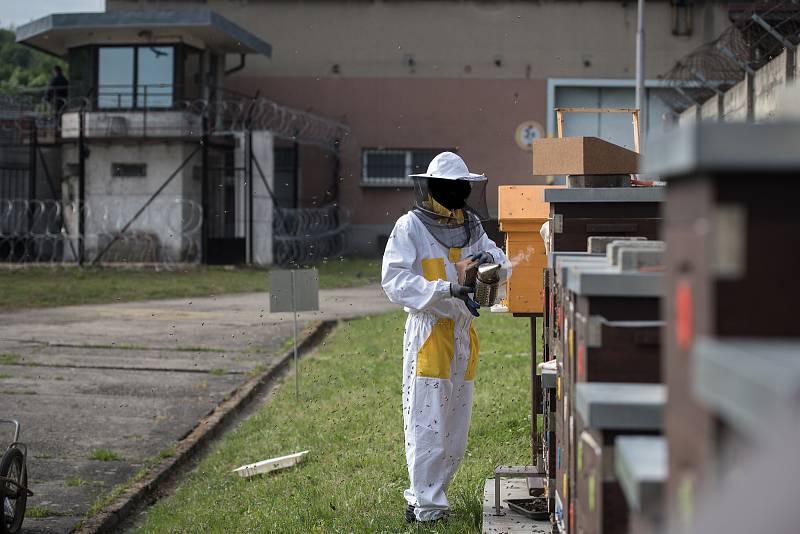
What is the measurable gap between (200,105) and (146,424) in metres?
21.8

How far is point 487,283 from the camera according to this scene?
6.99m

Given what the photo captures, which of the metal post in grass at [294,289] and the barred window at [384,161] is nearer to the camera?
the metal post in grass at [294,289]

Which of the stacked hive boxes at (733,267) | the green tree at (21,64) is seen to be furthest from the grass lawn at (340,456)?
the green tree at (21,64)

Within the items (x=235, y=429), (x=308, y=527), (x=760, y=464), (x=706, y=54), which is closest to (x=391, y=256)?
(x=308, y=527)

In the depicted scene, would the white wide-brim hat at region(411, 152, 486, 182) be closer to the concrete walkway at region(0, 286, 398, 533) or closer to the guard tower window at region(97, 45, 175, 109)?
the concrete walkway at region(0, 286, 398, 533)

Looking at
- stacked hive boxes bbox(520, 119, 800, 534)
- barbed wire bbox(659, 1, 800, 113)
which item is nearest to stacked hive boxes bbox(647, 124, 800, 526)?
stacked hive boxes bbox(520, 119, 800, 534)

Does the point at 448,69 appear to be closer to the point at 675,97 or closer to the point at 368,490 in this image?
the point at 675,97

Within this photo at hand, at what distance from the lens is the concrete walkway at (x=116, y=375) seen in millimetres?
9578

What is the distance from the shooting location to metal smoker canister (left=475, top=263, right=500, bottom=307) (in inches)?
275

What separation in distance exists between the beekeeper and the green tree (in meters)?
50.5

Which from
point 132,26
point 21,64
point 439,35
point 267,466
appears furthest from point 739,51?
point 21,64

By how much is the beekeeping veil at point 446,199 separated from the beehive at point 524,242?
0.22 metres

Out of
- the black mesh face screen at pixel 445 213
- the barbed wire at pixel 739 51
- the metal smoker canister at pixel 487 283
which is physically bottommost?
the metal smoker canister at pixel 487 283

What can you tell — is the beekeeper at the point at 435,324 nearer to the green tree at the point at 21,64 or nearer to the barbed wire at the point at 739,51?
the barbed wire at the point at 739,51
